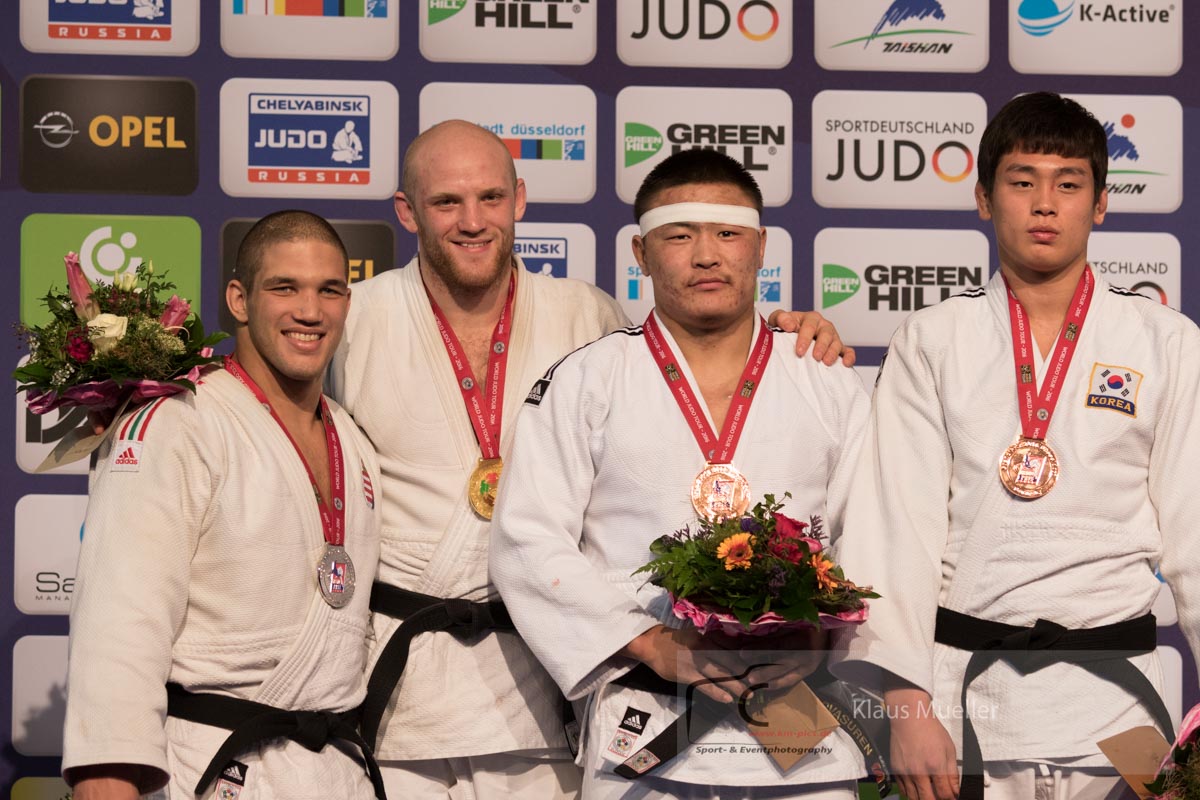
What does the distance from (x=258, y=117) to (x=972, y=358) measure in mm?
2538

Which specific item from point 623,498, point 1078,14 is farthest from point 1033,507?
point 1078,14

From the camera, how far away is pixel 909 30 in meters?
4.55

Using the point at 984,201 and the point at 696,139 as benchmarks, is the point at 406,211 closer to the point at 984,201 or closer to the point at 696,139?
the point at 696,139

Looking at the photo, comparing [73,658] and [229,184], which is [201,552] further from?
[229,184]

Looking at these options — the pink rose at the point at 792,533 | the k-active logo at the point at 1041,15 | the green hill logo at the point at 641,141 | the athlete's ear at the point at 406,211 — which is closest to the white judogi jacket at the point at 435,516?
the athlete's ear at the point at 406,211

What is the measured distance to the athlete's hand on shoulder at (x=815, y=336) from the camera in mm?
3248

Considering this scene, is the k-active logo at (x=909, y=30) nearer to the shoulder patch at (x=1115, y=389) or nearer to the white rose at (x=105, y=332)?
the shoulder patch at (x=1115, y=389)

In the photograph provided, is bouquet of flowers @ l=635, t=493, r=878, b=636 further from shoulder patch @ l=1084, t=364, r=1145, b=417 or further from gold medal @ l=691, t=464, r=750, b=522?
shoulder patch @ l=1084, t=364, r=1145, b=417

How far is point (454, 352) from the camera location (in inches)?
139

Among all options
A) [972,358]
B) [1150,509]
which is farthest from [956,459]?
[1150,509]

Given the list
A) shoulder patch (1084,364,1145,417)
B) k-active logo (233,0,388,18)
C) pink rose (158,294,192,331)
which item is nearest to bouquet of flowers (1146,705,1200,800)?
shoulder patch (1084,364,1145,417)

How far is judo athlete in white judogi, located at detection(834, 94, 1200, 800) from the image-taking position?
2.97 m

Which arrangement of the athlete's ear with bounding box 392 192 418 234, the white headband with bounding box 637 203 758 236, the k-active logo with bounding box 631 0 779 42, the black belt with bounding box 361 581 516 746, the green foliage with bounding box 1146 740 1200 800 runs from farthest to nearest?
the k-active logo with bounding box 631 0 779 42 → the athlete's ear with bounding box 392 192 418 234 → the black belt with bounding box 361 581 516 746 → the white headband with bounding box 637 203 758 236 → the green foliage with bounding box 1146 740 1200 800

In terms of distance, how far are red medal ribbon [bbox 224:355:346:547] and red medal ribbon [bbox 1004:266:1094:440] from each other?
5.20ft
